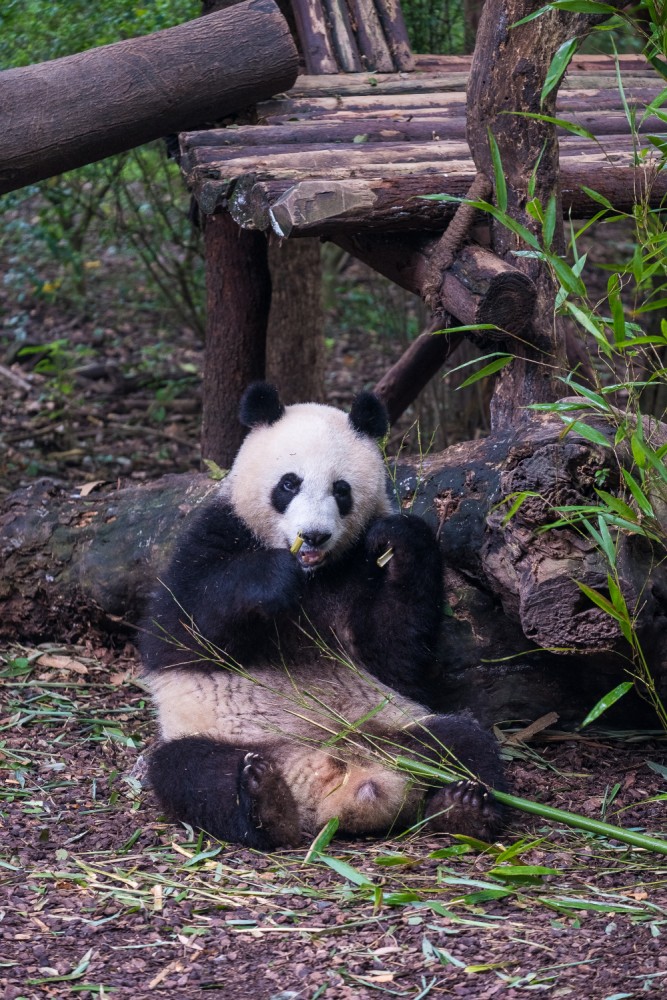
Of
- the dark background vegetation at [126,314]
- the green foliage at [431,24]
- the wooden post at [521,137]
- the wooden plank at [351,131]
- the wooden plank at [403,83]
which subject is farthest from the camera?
the green foliage at [431,24]

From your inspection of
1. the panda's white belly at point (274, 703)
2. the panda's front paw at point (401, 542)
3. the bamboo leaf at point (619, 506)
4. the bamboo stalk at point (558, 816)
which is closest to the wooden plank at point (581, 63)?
the panda's front paw at point (401, 542)

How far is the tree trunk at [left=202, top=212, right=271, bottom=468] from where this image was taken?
5168 mm

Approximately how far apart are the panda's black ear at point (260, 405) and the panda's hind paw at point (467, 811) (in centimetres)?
127

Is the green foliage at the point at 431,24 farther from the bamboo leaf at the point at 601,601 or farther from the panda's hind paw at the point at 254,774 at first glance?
the panda's hind paw at the point at 254,774

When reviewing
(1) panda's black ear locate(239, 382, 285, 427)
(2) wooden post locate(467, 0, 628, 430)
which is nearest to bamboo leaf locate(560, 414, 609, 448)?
(2) wooden post locate(467, 0, 628, 430)

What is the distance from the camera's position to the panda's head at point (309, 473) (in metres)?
3.44

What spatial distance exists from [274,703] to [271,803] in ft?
1.54

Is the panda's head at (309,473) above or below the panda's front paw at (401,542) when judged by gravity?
above

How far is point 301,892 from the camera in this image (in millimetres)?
2762

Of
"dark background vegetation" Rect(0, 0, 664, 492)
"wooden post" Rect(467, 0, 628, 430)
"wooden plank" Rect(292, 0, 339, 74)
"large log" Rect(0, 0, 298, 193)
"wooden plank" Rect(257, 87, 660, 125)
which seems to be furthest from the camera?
"dark background vegetation" Rect(0, 0, 664, 492)

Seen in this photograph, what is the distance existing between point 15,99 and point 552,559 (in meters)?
2.51

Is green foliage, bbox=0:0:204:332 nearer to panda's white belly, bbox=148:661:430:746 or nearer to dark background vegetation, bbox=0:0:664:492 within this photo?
dark background vegetation, bbox=0:0:664:492

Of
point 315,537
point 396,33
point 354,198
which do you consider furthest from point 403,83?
point 315,537

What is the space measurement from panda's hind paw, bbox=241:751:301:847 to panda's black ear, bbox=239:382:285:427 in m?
1.09
